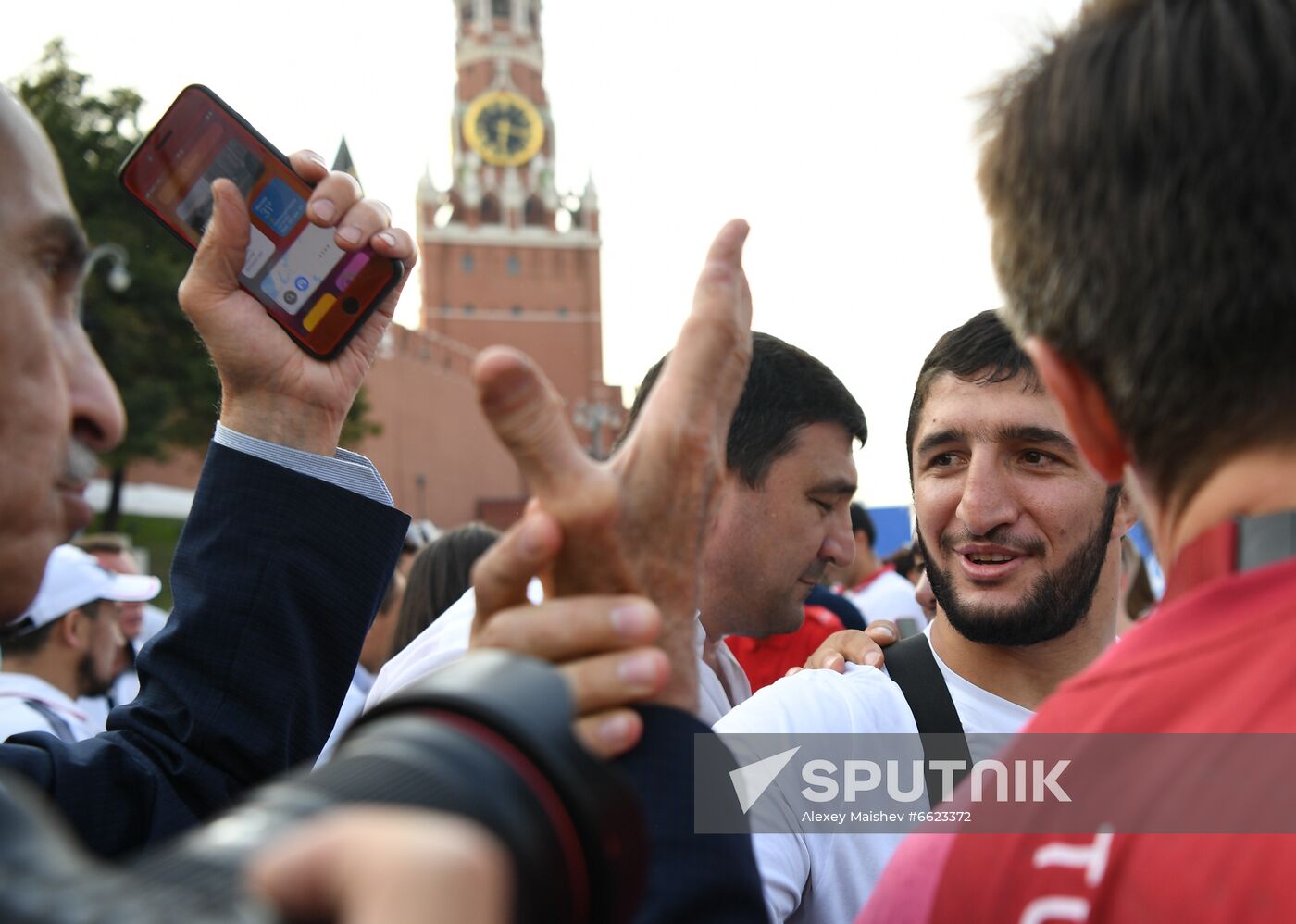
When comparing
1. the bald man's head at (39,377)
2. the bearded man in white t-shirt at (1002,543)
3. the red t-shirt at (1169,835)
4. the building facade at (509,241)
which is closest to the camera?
the red t-shirt at (1169,835)

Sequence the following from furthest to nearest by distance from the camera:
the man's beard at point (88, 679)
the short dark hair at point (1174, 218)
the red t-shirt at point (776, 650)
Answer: the man's beard at point (88, 679) → the red t-shirt at point (776, 650) → the short dark hair at point (1174, 218)

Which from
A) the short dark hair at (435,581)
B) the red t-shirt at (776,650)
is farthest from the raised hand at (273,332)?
the red t-shirt at (776,650)

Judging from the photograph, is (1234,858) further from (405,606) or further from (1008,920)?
(405,606)

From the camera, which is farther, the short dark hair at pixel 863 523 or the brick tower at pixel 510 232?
the brick tower at pixel 510 232

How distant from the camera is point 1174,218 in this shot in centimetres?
89

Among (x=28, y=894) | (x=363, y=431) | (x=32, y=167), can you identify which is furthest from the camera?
Result: (x=363, y=431)

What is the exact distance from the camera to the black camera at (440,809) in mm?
469

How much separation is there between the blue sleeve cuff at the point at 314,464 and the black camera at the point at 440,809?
1.03 meters

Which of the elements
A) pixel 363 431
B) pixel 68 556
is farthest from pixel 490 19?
pixel 68 556

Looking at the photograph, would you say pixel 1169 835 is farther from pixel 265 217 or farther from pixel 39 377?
pixel 265 217

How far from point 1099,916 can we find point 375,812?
1.83 feet

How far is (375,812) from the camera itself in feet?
1.64

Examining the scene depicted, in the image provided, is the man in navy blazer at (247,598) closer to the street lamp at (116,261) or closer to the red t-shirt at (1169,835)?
the red t-shirt at (1169,835)

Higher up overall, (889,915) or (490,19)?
(490,19)
